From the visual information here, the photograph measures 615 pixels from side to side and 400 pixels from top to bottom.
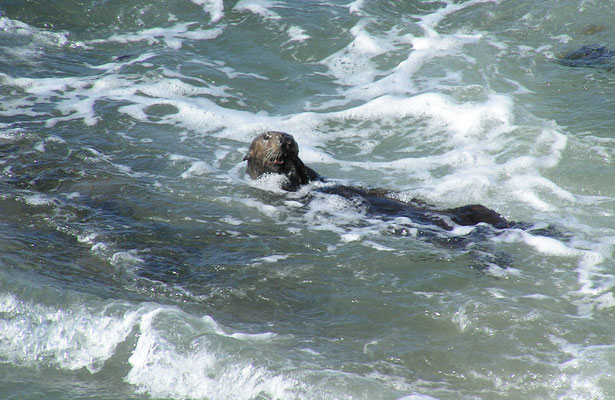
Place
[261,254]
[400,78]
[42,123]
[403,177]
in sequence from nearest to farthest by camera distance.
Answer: [261,254] < [403,177] < [42,123] < [400,78]

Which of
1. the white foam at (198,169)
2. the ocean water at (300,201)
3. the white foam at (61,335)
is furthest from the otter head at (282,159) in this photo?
the white foam at (61,335)

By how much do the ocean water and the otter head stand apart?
220 mm

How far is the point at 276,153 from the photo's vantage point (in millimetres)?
7996

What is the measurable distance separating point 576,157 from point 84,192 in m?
5.71

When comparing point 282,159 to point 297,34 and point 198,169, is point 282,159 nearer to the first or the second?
point 198,169

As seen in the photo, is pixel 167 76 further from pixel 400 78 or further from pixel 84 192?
pixel 84 192

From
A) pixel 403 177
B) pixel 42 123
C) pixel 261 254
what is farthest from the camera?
pixel 42 123

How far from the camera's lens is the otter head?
8.00 metres

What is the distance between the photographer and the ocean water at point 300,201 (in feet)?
15.0

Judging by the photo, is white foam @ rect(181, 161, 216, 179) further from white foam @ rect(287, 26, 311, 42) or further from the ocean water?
white foam @ rect(287, 26, 311, 42)

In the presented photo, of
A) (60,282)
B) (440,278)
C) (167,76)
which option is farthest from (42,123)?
(440,278)

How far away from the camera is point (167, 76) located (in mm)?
12070

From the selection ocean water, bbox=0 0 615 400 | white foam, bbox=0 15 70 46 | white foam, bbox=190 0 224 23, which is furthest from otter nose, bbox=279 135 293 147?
white foam, bbox=190 0 224 23

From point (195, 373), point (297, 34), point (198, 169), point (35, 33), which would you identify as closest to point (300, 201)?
point (198, 169)
